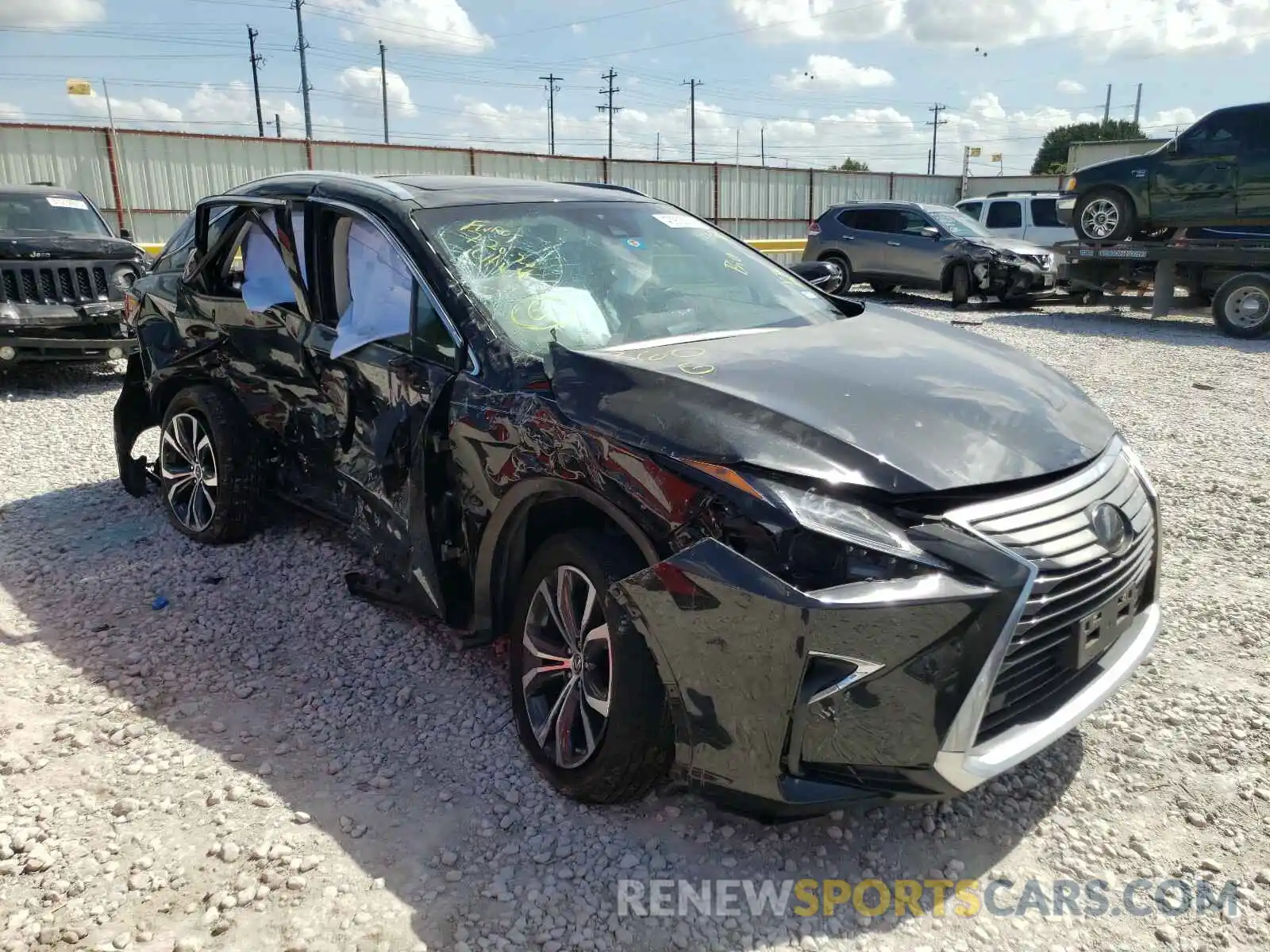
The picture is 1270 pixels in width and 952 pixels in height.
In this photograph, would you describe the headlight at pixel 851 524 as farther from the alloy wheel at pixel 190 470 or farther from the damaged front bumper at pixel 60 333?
the damaged front bumper at pixel 60 333

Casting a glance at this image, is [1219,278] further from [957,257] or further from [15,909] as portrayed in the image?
[15,909]

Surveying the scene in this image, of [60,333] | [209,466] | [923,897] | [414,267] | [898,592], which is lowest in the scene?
[923,897]

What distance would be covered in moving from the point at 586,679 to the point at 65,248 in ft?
28.0

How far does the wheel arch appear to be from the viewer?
2.77 m

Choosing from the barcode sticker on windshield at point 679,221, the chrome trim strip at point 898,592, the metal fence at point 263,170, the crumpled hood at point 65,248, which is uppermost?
the metal fence at point 263,170

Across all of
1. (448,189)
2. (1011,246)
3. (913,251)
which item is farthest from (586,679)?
(1011,246)

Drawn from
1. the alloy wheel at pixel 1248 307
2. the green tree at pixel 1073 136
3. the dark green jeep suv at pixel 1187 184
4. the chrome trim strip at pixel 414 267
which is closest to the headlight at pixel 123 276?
the chrome trim strip at pixel 414 267

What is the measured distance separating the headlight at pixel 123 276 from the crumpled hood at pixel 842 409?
7.99 meters

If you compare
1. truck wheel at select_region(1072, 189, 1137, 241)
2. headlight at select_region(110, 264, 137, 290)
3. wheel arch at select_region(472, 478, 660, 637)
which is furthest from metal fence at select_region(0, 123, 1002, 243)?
wheel arch at select_region(472, 478, 660, 637)

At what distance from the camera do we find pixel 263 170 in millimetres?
20672

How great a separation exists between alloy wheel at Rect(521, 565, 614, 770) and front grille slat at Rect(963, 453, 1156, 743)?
3.39 ft

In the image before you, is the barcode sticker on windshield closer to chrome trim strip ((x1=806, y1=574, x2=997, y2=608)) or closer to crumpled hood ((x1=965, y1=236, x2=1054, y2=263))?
chrome trim strip ((x1=806, y1=574, x2=997, y2=608))

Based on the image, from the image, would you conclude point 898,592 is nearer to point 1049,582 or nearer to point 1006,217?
point 1049,582

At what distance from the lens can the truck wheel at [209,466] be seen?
15.3ft
